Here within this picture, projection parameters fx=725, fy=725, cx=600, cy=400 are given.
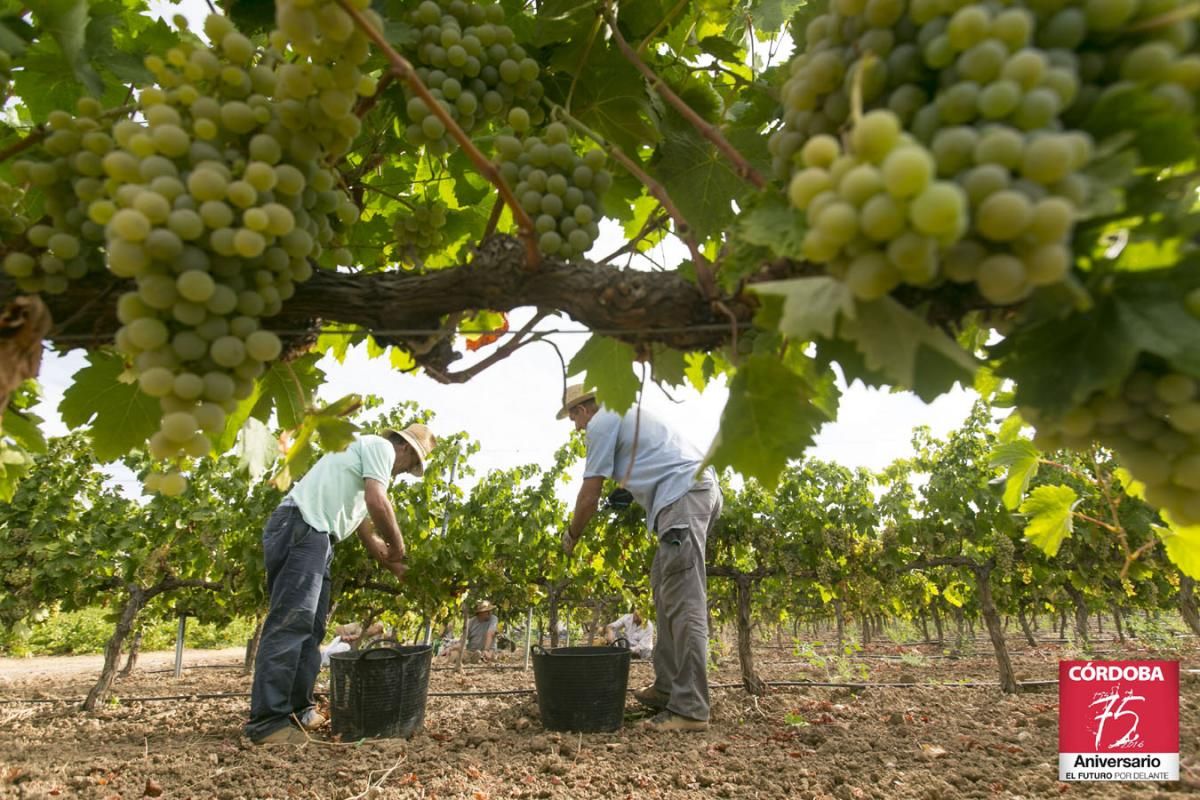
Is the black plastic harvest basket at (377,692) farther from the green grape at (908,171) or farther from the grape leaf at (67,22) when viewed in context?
the green grape at (908,171)

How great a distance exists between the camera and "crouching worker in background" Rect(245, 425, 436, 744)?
451cm

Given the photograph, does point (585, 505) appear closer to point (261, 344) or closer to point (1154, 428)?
point (261, 344)

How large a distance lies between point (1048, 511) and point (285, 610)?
433 cm

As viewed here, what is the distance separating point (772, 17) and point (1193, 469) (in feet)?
5.70

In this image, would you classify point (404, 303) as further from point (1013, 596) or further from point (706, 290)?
point (1013, 596)

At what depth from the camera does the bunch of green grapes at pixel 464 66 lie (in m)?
1.56

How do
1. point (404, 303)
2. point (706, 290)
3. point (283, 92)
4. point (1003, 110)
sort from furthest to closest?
point (404, 303), point (706, 290), point (283, 92), point (1003, 110)

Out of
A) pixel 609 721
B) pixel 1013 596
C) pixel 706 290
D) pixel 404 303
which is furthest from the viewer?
pixel 1013 596

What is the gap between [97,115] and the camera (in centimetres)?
137

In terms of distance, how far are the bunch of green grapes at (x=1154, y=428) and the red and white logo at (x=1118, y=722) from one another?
3.63 m

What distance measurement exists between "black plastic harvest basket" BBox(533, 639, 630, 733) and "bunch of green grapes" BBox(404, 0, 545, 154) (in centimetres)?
392

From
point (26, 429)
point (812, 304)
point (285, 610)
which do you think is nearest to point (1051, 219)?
point (812, 304)

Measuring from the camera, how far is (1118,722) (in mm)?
3838

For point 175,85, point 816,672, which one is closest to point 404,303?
point 175,85
